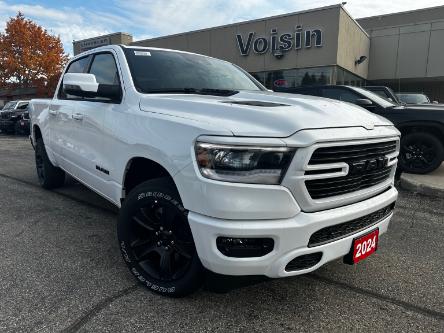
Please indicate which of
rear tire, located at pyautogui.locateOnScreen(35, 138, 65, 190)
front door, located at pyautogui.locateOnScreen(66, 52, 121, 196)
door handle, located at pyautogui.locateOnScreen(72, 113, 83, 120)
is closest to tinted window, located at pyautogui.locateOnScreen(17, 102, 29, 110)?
rear tire, located at pyautogui.locateOnScreen(35, 138, 65, 190)

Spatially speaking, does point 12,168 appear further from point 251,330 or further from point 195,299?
point 251,330

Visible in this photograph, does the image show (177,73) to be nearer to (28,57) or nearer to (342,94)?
(342,94)

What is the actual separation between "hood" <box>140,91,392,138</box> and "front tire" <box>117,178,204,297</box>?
52 cm

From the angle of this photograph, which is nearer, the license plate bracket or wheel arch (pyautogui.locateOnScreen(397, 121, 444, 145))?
the license plate bracket

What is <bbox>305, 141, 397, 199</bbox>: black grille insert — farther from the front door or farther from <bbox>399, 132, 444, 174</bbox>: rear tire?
<bbox>399, 132, 444, 174</bbox>: rear tire

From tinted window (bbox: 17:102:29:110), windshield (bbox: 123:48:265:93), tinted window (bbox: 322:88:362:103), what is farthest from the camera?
tinted window (bbox: 17:102:29:110)

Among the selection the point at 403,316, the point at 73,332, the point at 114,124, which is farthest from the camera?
the point at 114,124

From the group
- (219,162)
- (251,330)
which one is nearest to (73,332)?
(251,330)

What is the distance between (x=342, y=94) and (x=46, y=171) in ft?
18.1

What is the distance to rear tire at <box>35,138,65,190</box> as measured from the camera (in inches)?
216

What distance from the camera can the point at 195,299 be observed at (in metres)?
2.65

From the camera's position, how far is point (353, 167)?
2.33 m

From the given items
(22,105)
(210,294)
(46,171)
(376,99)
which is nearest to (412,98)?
(376,99)

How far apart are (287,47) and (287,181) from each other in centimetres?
1784
